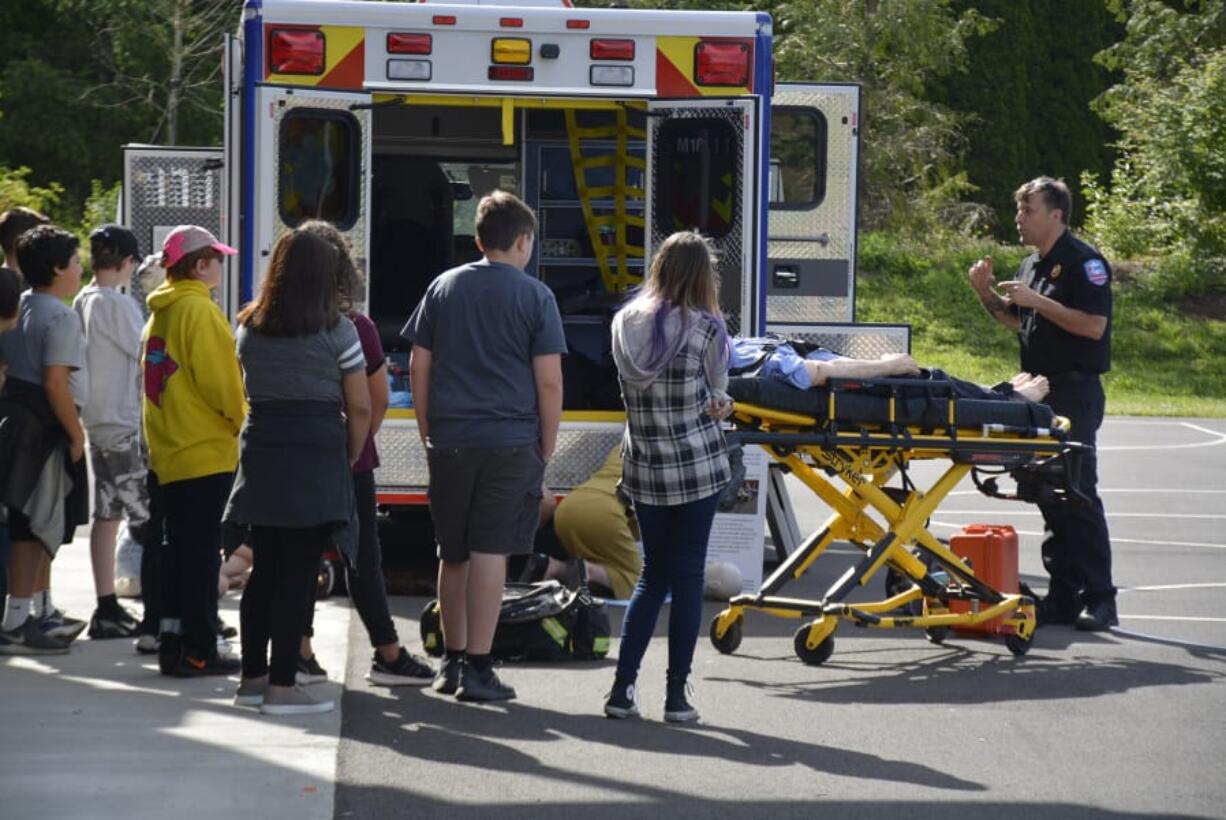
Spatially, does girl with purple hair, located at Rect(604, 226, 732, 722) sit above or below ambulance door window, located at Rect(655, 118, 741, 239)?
below

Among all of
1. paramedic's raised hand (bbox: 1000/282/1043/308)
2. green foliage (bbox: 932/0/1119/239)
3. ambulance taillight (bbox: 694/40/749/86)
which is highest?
green foliage (bbox: 932/0/1119/239)

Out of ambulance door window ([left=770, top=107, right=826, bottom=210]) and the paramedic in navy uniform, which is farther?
ambulance door window ([left=770, top=107, right=826, bottom=210])

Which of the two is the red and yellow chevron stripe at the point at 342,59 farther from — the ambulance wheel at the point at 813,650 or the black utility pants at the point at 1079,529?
the black utility pants at the point at 1079,529

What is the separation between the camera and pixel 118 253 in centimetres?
858

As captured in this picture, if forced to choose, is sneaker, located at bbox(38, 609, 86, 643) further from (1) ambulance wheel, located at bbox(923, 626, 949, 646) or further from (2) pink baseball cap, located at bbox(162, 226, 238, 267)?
(1) ambulance wheel, located at bbox(923, 626, 949, 646)

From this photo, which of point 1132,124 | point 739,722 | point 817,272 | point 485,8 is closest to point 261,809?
point 739,722

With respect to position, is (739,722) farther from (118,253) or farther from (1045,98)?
(1045,98)

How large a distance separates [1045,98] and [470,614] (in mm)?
42496

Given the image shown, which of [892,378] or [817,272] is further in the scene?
[817,272]

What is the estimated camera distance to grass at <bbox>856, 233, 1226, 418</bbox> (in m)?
24.9

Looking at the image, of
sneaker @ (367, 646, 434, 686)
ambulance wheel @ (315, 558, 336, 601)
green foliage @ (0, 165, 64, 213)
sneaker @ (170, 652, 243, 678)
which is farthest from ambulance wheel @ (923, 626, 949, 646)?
green foliage @ (0, 165, 64, 213)

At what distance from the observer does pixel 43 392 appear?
8266mm

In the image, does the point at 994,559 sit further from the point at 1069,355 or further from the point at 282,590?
the point at 282,590

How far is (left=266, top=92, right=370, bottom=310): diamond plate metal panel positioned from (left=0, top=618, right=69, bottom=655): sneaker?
2140mm
